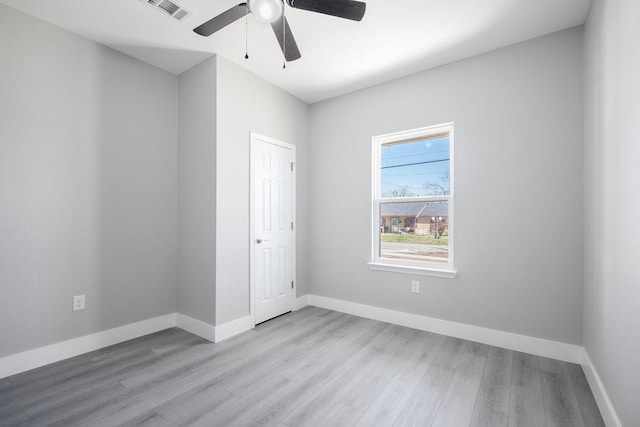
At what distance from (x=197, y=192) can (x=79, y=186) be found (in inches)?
38.1

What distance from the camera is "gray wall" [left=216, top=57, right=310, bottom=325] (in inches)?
114

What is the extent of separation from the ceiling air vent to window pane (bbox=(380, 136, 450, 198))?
93.9 inches

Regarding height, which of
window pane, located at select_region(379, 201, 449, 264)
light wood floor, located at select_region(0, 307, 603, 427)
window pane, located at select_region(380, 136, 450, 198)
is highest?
window pane, located at select_region(380, 136, 450, 198)

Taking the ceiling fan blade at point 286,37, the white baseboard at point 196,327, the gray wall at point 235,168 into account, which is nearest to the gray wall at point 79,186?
the white baseboard at point 196,327

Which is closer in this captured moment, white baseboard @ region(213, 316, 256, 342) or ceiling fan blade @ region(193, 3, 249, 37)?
ceiling fan blade @ region(193, 3, 249, 37)

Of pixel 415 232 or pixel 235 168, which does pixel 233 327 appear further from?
pixel 415 232

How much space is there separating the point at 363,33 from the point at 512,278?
2.56 metres

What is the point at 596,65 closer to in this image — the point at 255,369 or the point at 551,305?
the point at 551,305

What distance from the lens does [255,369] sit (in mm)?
2307

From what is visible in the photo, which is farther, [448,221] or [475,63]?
[448,221]

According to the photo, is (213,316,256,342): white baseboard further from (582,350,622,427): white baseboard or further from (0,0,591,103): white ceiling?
(582,350,622,427): white baseboard

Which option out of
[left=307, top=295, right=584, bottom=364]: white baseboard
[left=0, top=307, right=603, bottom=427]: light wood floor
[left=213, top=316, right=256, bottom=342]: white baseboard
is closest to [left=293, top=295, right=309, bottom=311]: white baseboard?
[left=307, top=295, right=584, bottom=364]: white baseboard

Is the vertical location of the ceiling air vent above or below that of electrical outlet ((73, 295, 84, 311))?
above

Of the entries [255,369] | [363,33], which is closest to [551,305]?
[255,369]
